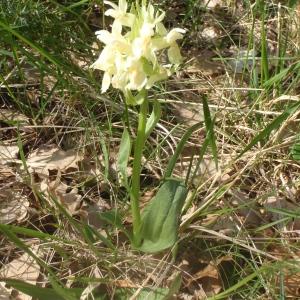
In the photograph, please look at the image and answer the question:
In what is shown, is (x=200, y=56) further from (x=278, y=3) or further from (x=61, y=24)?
(x=61, y=24)

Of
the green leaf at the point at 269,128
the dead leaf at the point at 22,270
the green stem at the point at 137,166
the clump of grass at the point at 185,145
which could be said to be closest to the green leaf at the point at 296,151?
the clump of grass at the point at 185,145

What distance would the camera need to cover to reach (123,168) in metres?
1.16

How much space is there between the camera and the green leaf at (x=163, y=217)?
3.74ft

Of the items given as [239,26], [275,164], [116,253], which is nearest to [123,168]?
[116,253]

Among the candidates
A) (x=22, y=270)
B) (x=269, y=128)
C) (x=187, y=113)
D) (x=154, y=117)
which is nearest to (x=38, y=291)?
(x=22, y=270)

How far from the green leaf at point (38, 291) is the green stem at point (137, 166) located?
7.2 inches

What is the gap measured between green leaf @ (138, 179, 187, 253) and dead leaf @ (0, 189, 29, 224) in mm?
335

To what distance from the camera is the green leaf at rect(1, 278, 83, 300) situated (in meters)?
1.06

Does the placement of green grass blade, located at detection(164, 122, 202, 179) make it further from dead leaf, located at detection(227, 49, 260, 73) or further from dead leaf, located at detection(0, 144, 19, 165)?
dead leaf, located at detection(227, 49, 260, 73)

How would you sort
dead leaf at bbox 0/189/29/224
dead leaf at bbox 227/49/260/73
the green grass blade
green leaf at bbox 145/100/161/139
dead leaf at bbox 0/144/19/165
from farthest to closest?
dead leaf at bbox 227/49/260/73, dead leaf at bbox 0/144/19/165, dead leaf at bbox 0/189/29/224, the green grass blade, green leaf at bbox 145/100/161/139

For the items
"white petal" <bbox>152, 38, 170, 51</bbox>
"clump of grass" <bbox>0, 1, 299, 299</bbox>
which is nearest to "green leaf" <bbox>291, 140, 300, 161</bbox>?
"clump of grass" <bbox>0, 1, 299, 299</bbox>

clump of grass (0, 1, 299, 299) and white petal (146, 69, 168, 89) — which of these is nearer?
white petal (146, 69, 168, 89)

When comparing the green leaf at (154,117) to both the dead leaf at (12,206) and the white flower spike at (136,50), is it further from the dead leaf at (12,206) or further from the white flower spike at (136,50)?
the dead leaf at (12,206)

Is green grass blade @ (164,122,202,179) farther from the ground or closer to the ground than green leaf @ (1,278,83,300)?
farther from the ground
